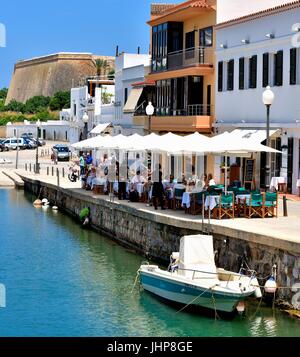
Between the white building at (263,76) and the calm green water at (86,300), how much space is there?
8083 millimetres

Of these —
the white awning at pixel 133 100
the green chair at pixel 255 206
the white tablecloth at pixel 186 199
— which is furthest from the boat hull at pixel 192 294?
the white awning at pixel 133 100

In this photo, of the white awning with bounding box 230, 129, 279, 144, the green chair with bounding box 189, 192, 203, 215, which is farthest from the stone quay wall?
the white awning with bounding box 230, 129, 279, 144

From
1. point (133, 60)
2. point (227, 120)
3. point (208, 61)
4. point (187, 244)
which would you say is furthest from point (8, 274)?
point (133, 60)

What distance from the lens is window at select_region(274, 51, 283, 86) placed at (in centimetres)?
3750

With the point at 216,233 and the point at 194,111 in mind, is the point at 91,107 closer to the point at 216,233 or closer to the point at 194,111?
the point at 194,111

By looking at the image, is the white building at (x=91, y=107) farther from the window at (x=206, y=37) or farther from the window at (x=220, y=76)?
the window at (x=220, y=76)

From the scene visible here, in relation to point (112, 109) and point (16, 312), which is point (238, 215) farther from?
point (112, 109)

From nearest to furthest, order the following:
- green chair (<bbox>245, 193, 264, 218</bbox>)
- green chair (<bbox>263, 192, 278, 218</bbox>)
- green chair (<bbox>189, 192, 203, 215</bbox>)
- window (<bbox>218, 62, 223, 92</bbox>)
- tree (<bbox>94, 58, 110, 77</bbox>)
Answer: green chair (<bbox>245, 193, 264, 218</bbox>)
green chair (<bbox>263, 192, 278, 218</bbox>)
green chair (<bbox>189, 192, 203, 215</bbox>)
window (<bbox>218, 62, 223, 92</bbox>)
tree (<bbox>94, 58, 110, 77</bbox>)

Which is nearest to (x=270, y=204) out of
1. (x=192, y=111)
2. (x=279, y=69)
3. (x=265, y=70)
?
(x=279, y=69)

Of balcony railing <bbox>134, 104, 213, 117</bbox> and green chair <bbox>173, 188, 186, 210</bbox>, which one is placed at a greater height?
balcony railing <bbox>134, 104, 213, 117</bbox>

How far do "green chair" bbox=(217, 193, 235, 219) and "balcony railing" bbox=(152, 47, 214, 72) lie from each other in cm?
1824

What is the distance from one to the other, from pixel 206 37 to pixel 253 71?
285 inches

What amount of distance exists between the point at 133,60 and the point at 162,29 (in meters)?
13.6

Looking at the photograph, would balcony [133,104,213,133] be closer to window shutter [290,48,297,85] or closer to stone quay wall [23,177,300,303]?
stone quay wall [23,177,300,303]
